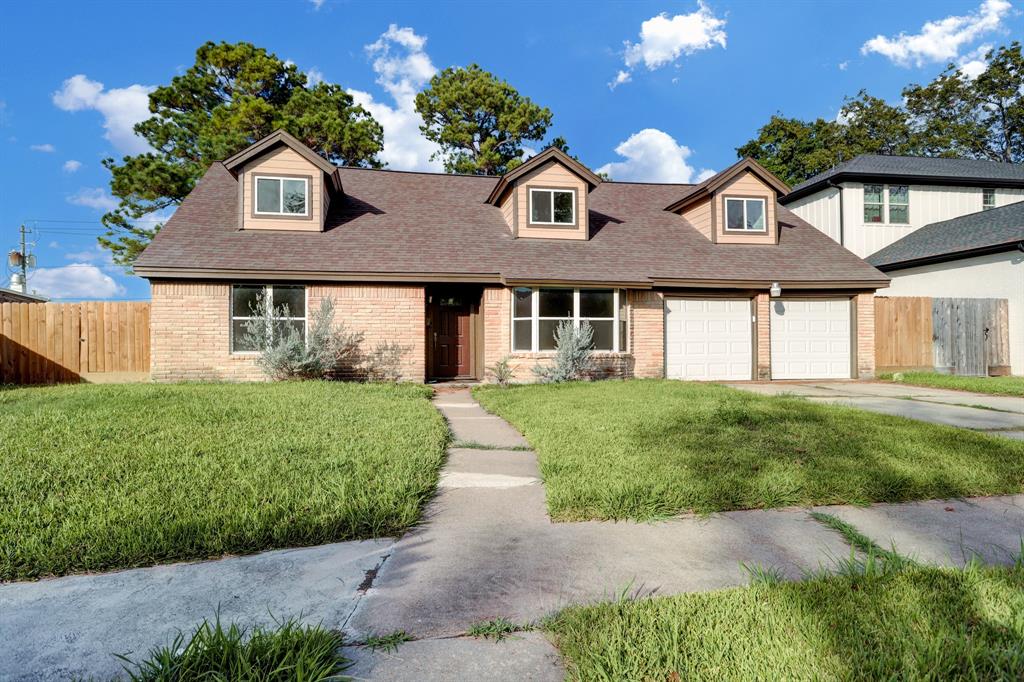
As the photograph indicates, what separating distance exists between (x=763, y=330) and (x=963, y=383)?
416 centimetres

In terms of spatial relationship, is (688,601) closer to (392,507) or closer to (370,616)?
(370,616)

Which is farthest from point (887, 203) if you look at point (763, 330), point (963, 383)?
point (763, 330)

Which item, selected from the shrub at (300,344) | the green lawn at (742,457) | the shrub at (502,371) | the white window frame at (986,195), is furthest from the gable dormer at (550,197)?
the white window frame at (986,195)

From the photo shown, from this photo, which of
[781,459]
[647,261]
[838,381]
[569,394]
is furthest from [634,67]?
[781,459]

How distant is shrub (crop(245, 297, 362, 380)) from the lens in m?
10.4

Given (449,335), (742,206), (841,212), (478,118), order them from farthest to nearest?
1. (478,118)
2. (841,212)
3. (742,206)
4. (449,335)

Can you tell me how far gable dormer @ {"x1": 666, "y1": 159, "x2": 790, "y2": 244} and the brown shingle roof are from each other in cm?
38

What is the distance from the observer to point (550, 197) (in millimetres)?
13422

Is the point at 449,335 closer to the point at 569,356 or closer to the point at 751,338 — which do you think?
the point at 569,356

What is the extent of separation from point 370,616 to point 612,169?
29.0 meters

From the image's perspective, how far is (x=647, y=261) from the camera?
42.4 ft

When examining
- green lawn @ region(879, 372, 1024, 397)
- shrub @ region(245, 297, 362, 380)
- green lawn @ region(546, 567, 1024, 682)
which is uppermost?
shrub @ region(245, 297, 362, 380)

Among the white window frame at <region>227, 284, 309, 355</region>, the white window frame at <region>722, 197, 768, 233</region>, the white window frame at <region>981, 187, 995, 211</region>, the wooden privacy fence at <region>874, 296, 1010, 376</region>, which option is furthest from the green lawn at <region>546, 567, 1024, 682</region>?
the white window frame at <region>981, 187, 995, 211</region>

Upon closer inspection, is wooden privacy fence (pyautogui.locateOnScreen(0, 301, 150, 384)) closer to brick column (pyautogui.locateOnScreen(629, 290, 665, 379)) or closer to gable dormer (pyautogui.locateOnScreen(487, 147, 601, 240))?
gable dormer (pyautogui.locateOnScreen(487, 147, 601, 240))
